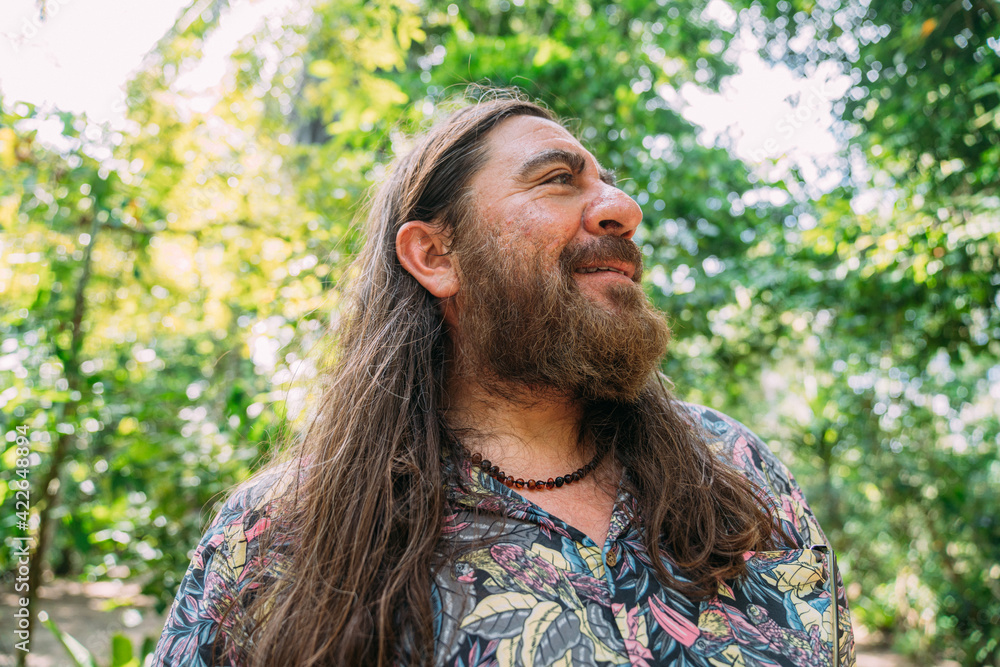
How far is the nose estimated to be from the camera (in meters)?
1.47

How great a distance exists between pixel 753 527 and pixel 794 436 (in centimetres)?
493

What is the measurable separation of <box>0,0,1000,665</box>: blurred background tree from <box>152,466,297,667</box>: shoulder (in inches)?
19.4

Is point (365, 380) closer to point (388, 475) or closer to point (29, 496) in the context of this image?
point (388, 475)

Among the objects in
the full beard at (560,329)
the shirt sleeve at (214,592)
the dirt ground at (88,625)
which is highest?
the full beard at (560,329)

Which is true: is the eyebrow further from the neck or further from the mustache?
the neck

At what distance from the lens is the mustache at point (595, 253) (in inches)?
57.1

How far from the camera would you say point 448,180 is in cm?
168

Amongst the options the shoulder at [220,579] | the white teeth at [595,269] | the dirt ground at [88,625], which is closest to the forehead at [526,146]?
the white teeth at [595,269]

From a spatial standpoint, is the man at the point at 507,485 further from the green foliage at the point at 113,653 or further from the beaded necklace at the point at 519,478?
the green foliage at the point at 113,653

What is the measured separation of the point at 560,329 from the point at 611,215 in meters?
0.31

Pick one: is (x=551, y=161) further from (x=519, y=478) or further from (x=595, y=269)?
(x=519, y=478)

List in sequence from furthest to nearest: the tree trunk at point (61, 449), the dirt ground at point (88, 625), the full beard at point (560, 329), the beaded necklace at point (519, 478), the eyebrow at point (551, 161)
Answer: the dirt ground at point (88, 625) < the tree trunk at point (61, 449) < the eyebrow at point (551, 161) < the full beard at point (560, 329) < the beaded necklace at point (519, 478)

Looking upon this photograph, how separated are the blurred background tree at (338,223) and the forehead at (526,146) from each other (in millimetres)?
840

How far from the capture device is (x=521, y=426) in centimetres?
146
